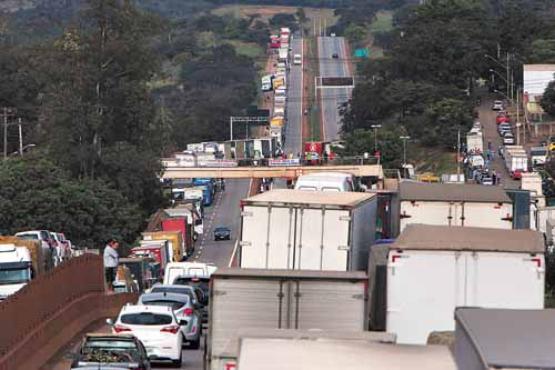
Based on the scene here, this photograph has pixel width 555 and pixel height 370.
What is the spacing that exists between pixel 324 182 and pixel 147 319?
34.2 ft

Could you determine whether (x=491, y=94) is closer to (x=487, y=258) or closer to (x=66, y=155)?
(x=66, y=155)

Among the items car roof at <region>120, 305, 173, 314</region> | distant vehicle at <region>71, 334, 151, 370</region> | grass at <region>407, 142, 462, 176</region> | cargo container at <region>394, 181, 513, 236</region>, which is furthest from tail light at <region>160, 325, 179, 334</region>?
grass at <region>407, 142, 462, 176</region>

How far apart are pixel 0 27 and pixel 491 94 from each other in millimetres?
52361

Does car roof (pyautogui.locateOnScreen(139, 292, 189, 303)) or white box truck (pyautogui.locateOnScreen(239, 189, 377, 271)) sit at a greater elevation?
white box truck (pyautogui.locateOnScreen(239, 189, 377, 271))

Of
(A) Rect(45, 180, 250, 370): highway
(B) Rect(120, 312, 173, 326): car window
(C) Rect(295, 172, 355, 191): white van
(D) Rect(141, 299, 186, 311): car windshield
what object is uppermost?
(C) Rect(295, 172, 355, 191): white van

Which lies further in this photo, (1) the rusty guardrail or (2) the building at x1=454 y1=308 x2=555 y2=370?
(1) the rusty guardrail

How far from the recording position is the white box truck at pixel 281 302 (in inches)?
801

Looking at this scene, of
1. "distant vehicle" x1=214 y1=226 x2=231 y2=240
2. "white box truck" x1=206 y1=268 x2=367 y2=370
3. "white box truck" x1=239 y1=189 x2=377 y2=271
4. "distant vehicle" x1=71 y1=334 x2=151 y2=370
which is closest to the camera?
"white box truck" x1=206 y1=268 x2=367 y2=370

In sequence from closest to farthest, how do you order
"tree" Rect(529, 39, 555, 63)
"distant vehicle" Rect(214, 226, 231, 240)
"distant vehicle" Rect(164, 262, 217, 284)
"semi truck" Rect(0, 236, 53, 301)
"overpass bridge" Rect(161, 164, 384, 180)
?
1. "semi truck" Rect(0, 236, 53, 301)
2. "distant vehicle" Rect(164, 262, 217, 284)
3. "distant vehicle" Rect(214, 226, 231, 240)
4. "overpass bridge" Rect(161, 164, 384, 180)
5. "tree" Rect(529, 39, 555, 63)

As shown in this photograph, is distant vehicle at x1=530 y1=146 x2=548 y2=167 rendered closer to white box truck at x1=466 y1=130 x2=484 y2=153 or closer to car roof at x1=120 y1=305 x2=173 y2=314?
white box truck at x1=466 y1=130 x2=484 y2=153

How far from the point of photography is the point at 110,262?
39281mm

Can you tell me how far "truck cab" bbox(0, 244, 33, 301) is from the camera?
36.7m

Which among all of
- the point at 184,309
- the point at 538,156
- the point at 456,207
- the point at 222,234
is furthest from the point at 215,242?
the point at 456,207

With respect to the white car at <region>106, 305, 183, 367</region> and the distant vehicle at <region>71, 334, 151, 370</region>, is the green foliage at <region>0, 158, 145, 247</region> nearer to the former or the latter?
the white car at <region>106, 305, 183, 367</region>
